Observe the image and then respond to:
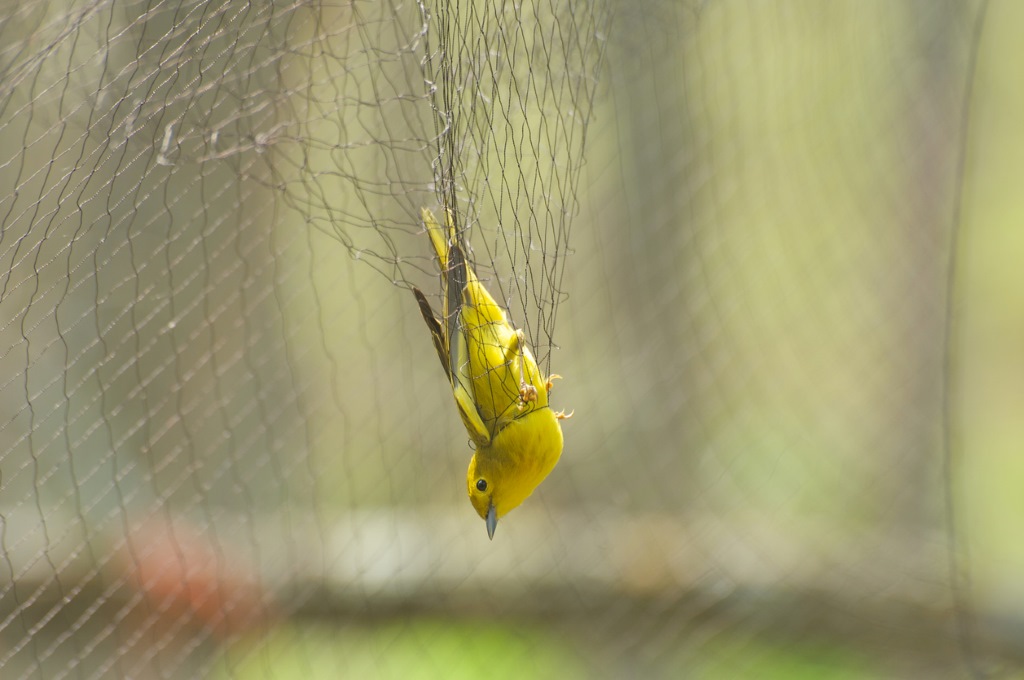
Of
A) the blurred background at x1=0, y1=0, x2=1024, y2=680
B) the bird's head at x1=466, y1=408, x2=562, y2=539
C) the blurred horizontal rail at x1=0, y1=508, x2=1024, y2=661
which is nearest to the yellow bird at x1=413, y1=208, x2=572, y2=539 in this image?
the bird's head at x1=466, y1=408, x2=562, y2=539

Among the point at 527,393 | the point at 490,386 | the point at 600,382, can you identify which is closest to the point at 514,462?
the point at 490,386

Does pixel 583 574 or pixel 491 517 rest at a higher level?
pixel 583 574

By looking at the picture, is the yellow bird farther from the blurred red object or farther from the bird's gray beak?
the blurred red object

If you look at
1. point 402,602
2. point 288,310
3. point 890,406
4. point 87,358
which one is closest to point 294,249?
point 288,310

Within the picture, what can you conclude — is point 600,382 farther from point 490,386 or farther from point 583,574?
point 490,386

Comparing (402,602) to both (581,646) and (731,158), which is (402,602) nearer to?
(581,646)

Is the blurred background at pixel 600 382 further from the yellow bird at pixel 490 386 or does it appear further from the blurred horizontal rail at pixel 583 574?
the yellow bird at pixel 490 386
